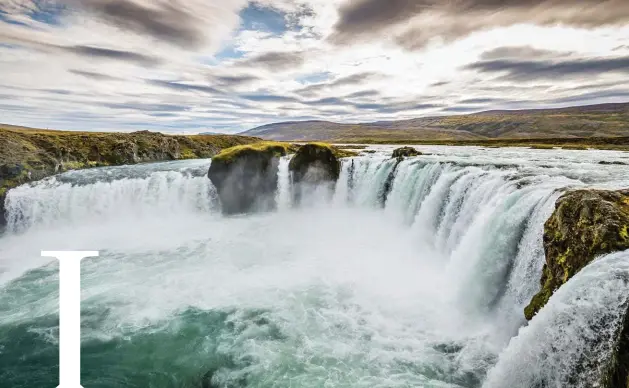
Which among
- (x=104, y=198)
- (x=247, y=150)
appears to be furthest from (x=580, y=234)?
(x=104, y=198)

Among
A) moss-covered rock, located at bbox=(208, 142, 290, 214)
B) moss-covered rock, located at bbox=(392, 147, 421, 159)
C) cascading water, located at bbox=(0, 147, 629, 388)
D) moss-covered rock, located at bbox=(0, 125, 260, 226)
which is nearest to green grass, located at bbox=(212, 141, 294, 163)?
moss-covered rock, located at bbox=(208, 142, 290, 214)

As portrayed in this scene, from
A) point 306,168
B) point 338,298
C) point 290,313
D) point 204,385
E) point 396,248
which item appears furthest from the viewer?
point 306,168

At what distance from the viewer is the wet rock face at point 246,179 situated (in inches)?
1239

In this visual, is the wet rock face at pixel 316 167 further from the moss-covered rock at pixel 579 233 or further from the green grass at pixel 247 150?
the moss-covered rock at pixel 579 233

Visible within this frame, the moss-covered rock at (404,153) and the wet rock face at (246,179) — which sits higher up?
the moss-covered rock at (404,153)

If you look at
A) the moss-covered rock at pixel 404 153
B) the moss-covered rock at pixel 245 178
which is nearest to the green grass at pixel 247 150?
the moss-covered rock at pixel 245 178

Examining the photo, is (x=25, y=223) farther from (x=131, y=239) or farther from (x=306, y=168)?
(x=306, y=168)

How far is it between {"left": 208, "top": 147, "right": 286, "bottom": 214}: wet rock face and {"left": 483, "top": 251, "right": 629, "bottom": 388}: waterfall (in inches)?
1038

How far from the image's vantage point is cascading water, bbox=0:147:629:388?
10430mm

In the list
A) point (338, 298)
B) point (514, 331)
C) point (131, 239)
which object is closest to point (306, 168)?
point (131, 239)

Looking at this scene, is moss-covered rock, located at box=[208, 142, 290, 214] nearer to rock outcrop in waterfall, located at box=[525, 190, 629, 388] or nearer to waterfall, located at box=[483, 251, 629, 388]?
rock outcrop in waterfall, located at box=[525, 190, 629, 388]

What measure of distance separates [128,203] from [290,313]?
2374cm

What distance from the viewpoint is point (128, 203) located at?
31328 millimetres

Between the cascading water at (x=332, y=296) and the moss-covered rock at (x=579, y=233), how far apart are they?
0.94 metres
